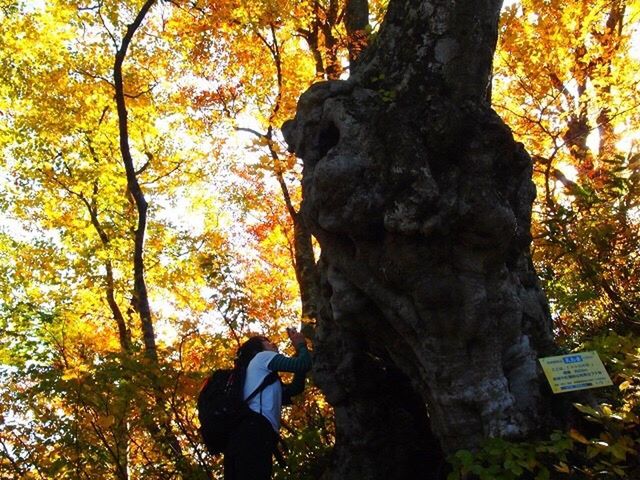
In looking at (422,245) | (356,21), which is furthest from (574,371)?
(356,21)

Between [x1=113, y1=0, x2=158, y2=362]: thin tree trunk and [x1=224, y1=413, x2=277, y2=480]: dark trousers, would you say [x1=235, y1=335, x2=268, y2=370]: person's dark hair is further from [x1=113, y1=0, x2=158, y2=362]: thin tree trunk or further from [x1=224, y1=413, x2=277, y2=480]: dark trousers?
[x1=113, y1=0, x2=158, y2=362]: thin tree trunk

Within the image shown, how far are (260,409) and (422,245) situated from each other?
1904mm

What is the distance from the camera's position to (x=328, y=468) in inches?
184

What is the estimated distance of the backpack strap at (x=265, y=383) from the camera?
13.4 feet

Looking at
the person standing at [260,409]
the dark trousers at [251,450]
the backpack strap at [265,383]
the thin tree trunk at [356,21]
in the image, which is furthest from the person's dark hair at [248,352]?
the thin tree trunk at [356,21]

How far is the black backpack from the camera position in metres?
4.02

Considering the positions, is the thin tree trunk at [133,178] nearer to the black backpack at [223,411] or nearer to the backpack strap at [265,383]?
the black backpack at [223,411]

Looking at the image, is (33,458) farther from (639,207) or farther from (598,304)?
(639,207)

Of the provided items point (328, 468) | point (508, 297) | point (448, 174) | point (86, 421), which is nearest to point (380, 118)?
point (448, 174)

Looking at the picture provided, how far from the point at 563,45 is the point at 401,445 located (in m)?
10.4

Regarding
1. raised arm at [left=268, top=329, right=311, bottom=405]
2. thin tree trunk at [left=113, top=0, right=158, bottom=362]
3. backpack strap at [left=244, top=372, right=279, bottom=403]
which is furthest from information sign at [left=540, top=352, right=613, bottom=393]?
thin tree trunk at [left=113, top=0, right=158, bottom=362]

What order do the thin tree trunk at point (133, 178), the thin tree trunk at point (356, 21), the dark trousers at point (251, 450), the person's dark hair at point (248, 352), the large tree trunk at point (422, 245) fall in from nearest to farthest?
the large tree trunk at point (422, 245) < the dark trousers at point (251, 450) < the person's dark hair at point (248, 352) < the thin tree trunk at point (356, 21) < the thin tree trunk at point (133, 178)

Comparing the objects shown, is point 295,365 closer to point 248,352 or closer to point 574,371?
point 248,352

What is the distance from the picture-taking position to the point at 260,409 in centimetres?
407
